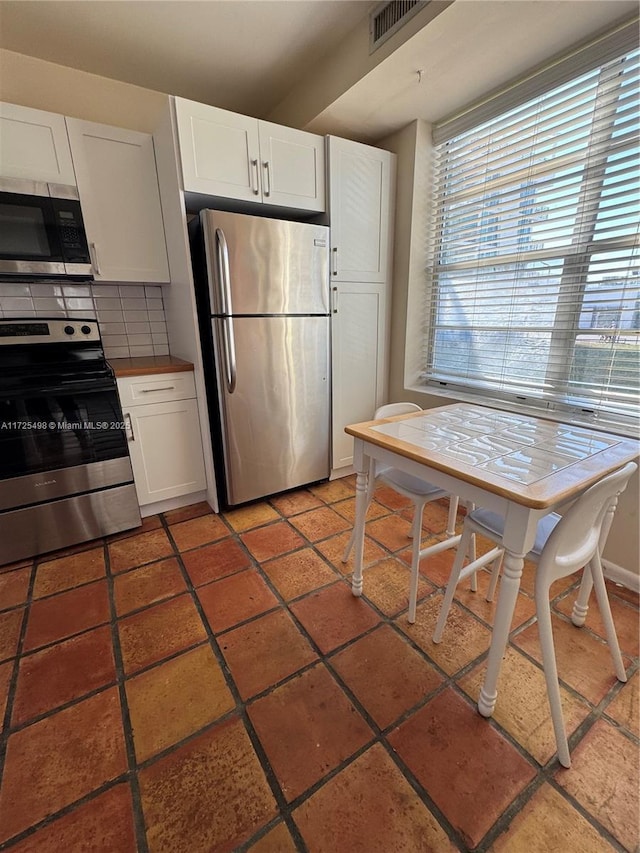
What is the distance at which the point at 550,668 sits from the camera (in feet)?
3.60

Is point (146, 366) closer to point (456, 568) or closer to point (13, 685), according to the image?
point (13, 685)

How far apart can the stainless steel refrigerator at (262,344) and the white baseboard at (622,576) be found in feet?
5.84

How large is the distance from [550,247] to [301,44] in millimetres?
1793

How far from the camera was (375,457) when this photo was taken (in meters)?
1.51

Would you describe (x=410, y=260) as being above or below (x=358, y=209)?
below

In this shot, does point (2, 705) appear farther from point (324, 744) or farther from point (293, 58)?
point (293, 58)

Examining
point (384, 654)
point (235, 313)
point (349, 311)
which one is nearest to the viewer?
point (384, 654)

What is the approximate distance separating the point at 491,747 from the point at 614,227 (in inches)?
85.6

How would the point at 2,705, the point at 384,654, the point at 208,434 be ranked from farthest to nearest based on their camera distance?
the point at 208,434 < the point at 384,654 < the point at 2,705

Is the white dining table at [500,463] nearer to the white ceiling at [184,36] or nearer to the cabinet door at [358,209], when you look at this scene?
the cabinet door at [358,209]

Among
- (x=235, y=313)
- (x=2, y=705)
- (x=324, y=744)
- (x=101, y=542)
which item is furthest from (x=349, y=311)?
(x=2, y=705)

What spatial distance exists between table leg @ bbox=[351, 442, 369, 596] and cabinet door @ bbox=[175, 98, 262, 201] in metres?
1.65

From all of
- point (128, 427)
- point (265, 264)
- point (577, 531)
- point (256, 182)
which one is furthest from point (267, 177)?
point (577, 531)

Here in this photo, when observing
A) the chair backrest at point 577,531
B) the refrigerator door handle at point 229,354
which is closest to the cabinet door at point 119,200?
the refrigerator door handle at point 229,354
